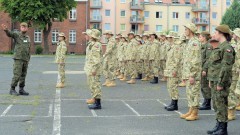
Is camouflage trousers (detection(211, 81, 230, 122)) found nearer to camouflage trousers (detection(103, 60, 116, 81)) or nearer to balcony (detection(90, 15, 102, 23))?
camouflage trousers (detection(103, 60, 116, 81))

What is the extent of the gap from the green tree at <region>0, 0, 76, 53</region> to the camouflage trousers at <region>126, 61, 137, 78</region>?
3233cm

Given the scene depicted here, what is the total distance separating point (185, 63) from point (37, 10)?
4253cm

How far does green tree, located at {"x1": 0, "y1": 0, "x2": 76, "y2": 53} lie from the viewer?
51250 millimetres

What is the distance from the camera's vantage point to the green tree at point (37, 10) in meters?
51.2

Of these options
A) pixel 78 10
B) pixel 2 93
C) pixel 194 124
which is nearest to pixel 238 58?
pixel 194 124

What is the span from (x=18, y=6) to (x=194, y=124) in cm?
4548

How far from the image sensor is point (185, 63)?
34.4ft

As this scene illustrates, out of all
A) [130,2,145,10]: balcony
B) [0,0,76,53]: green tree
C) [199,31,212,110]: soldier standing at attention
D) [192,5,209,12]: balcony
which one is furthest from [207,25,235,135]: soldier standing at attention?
[192,5,209,12]: balcony

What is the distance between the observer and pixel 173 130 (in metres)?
9.27

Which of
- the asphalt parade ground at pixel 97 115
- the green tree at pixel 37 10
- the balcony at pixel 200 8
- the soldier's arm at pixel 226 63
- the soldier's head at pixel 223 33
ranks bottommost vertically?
the asphalt parade ground at pixel 97 115

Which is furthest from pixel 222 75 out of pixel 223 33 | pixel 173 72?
pixel 173 72

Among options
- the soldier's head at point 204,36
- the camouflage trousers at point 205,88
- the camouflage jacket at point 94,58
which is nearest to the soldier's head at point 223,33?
the soldier's head at point 204,36

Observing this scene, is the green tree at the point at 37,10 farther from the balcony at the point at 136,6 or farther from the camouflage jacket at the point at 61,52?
the camouflage jacket at the point at 61,52

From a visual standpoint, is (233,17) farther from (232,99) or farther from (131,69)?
(232,99)
